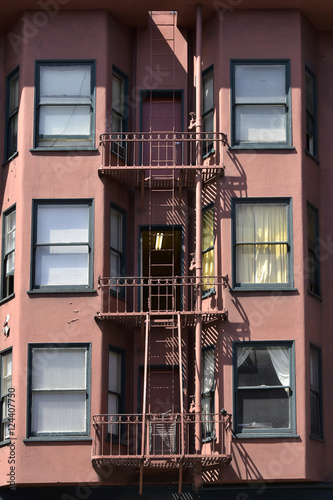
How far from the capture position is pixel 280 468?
29.3 m

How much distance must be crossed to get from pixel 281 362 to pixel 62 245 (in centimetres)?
612

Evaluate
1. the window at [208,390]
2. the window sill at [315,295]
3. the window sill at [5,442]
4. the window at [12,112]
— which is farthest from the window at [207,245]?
the window sill at [5,442]

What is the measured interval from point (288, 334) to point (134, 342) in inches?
154

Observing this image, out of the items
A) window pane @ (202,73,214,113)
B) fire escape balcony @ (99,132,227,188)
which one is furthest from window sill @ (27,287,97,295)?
window pane @ (202,73,214,113)

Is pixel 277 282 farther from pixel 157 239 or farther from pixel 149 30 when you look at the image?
pixel 149 30

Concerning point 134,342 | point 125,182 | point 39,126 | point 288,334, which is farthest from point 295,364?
point 39,126

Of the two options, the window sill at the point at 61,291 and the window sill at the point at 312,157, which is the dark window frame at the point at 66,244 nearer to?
the window sill at the point at 61,291

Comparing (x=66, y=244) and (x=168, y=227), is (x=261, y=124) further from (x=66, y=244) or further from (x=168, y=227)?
(x=66, y=244)

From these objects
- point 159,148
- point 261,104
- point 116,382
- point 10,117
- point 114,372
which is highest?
point 261,104

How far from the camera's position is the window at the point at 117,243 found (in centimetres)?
3155

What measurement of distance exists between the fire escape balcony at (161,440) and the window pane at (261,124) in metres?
7.16

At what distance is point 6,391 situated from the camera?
1215 inches

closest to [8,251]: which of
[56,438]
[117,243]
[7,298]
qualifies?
[7,298]

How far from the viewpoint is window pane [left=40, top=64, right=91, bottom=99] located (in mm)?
32156
